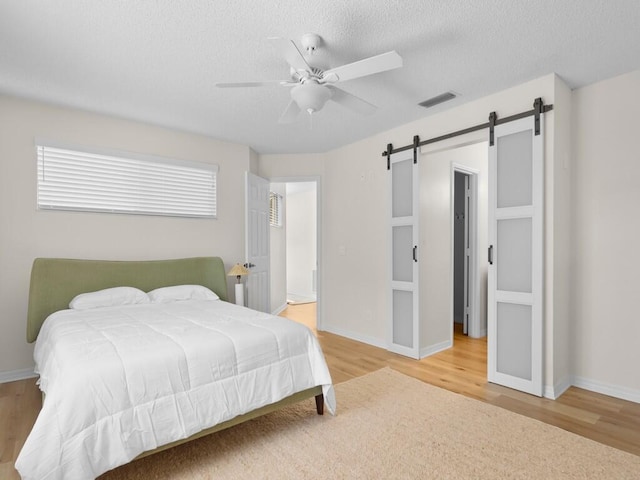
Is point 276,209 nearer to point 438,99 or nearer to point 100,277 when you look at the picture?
point 100,277

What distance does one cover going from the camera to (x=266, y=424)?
2395 mm

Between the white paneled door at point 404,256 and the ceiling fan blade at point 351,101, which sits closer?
the ceiling fan blade at point 351,101

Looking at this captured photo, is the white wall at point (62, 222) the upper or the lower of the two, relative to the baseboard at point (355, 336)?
upper

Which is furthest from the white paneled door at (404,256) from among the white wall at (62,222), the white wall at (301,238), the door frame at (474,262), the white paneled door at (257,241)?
the white wall at (301,238)

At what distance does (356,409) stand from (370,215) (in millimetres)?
2407

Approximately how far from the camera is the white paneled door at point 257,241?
459 centimetres

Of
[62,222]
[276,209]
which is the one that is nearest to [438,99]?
[62,222]

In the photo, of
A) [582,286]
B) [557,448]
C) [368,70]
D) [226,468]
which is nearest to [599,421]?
[557,448]

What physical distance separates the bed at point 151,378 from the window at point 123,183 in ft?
3.48

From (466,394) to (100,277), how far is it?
3481 mm

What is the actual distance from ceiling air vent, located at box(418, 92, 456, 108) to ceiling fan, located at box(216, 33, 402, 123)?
957 millimetres

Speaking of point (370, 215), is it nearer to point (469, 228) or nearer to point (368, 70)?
point (469, 228)

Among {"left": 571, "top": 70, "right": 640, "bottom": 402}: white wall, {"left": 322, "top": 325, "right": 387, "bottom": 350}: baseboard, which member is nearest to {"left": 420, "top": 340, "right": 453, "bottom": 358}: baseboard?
{"left": 322, "top": 325, "right": 387, "bottom": 350}: baseboard

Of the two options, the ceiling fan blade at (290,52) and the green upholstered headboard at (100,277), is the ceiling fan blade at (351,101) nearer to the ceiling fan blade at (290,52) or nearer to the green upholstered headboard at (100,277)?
the ceiling fan blade at (290,52)
